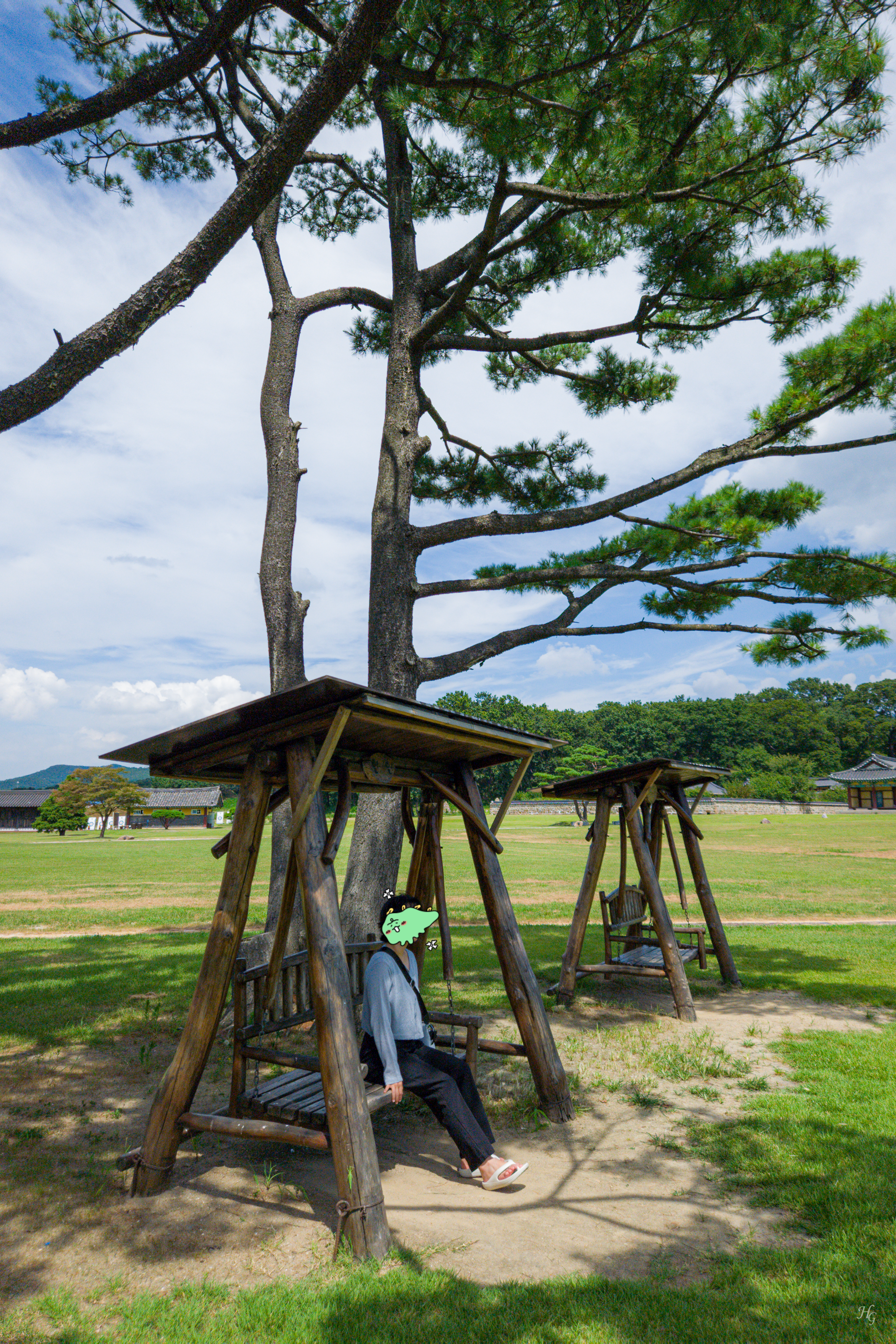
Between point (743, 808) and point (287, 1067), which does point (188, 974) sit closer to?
point (287, 1067)

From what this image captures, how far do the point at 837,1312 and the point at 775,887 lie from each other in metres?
17.7

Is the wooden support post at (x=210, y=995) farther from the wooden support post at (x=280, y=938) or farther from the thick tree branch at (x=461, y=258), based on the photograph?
the thick tree branch at (x=461, y=258)

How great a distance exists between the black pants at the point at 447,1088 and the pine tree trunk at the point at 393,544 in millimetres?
3154

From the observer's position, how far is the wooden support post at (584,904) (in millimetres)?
7785

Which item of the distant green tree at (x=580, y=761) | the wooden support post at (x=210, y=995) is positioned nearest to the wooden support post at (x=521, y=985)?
the wooden support post at (x=210, y=995)

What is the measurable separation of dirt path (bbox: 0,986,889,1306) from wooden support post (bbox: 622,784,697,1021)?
5.14 ft

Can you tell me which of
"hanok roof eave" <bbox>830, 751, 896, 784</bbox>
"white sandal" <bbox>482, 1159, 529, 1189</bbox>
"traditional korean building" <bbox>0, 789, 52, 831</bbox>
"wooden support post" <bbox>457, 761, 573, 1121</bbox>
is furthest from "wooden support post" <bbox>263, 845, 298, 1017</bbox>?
"traditional korean building" <bbox>0, 789, 52, 831</bbox>

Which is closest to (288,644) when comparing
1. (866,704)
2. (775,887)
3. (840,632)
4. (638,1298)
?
(840,632)

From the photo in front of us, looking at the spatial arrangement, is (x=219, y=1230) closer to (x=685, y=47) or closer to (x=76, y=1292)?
(x=76, y=1292)

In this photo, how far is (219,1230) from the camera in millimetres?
3547

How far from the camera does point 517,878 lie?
21625 mm

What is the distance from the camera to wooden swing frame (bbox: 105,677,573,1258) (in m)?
3.67

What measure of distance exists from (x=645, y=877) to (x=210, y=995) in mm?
4680

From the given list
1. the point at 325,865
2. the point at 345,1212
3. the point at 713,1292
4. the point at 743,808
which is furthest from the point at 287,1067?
the point at 743,808
